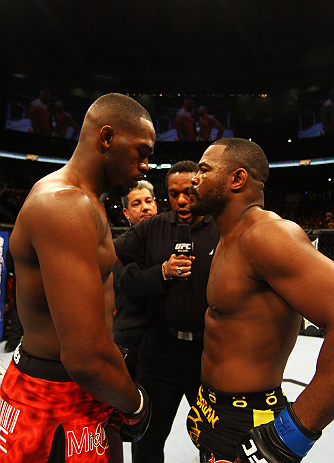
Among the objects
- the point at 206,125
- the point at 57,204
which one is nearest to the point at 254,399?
the point at 57,204

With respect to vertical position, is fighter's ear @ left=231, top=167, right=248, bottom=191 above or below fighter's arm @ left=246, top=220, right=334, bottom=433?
above

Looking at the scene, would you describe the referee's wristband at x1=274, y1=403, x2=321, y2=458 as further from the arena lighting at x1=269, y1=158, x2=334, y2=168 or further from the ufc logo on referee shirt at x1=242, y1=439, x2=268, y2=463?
the arena lighting at x1=269, y1=158, x2=334, y2=168

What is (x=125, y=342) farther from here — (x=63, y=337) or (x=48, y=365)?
(x=63, y=337)

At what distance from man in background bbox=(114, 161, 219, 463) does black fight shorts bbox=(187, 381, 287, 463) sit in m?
0.51

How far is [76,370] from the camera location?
88cm

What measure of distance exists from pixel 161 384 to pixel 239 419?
0.68m

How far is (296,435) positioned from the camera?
0.87 m

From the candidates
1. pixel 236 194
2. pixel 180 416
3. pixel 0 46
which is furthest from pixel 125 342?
pixel 0 46

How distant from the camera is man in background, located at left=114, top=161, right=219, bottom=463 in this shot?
1640 mm

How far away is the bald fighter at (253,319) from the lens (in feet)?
2.92

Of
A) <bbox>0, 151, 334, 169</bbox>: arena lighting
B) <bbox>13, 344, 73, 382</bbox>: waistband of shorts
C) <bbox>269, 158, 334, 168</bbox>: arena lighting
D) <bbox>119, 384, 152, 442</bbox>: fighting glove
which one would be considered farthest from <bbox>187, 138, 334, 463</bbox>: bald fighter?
<bbox>269, 158, 334, 168</bbox>: arena lighting

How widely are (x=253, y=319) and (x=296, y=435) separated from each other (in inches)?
13.2

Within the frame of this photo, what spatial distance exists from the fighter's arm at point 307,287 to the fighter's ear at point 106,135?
59 cm

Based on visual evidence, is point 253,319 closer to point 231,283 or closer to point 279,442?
point 231,283
